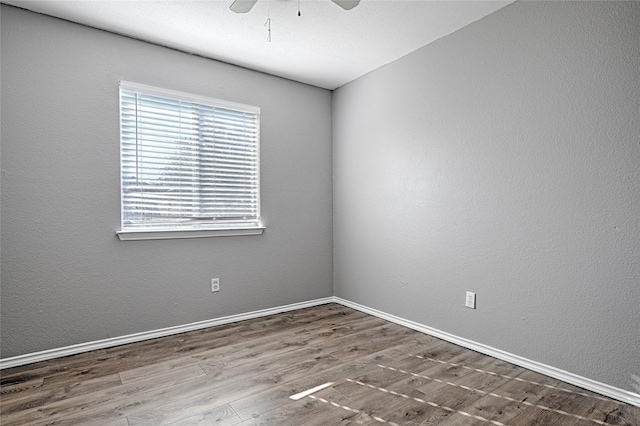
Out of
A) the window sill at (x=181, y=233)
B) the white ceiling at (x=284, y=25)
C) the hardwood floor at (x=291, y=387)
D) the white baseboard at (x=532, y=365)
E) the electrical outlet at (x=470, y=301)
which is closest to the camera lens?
the hardwood floor at (x=291, y=387)

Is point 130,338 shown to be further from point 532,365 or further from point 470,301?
point 532,365

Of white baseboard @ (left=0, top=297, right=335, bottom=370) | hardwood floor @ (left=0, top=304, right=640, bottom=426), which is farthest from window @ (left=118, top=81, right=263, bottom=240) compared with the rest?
hardwood floor @ (left=0, top=304, right=640, bottom=426)

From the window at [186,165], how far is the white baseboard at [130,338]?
79 cm

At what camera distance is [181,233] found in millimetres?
3004

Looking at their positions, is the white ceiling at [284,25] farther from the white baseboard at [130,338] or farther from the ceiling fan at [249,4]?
the white baseboard at [130,338]

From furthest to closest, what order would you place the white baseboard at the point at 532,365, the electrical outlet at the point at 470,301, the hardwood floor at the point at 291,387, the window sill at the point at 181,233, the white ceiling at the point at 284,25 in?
the window sill at the point at 181,233 < the electrical outlet at the point at 470,301 < the white ceiling at the point at 284,25 < the white baseboard at the point at 532,365 < the hardwood floor at the point at 291,387

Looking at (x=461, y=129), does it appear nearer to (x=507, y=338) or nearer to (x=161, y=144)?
(x=507, y=338)

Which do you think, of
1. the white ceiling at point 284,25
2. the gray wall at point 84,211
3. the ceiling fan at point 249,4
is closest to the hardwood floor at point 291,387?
the gray wall at point 84,211

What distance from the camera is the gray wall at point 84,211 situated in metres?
2.39

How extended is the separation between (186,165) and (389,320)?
2330mm

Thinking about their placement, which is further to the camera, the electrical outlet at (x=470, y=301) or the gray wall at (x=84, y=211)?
the electrical outlet at (x=470, y=301)

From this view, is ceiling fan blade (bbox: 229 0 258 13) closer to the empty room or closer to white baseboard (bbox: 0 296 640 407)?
the empty room

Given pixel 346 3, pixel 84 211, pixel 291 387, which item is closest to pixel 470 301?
pixel 291 387

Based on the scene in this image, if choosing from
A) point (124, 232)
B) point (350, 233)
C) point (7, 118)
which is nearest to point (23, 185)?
point (7, 118)
